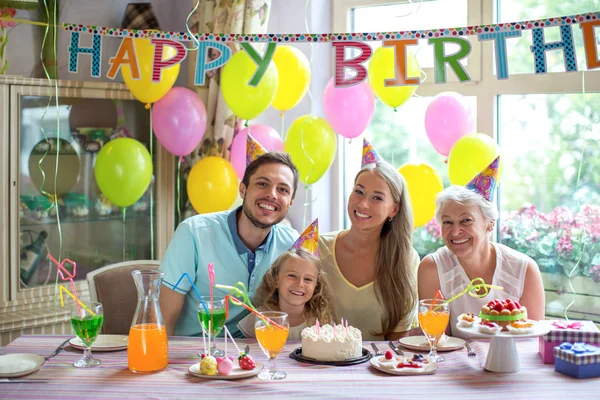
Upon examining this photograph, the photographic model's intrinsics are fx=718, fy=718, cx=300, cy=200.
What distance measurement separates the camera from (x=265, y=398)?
1.67 metres

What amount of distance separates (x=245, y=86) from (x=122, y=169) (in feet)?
2.26

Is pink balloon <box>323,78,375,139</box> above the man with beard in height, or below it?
above

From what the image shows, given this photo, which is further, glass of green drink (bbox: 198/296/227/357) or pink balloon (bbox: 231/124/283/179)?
pink balloon (bbox: 231/124/283/179)

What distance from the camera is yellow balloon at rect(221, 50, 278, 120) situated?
3.08 m

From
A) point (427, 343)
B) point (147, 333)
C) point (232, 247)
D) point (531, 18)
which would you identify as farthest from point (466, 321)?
point (531, 18)

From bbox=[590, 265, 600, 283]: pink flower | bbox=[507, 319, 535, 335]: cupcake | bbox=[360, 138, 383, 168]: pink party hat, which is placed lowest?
bbox=[507, 319, 535, 335]: cupcake

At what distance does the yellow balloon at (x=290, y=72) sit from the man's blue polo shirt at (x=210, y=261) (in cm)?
86

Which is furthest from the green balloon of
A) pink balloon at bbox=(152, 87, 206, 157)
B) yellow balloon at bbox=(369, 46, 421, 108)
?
yellow balloon at bbox=(369, 46, 421, 108)

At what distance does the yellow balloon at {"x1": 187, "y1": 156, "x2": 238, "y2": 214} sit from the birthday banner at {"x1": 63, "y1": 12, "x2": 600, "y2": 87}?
645 millimetres

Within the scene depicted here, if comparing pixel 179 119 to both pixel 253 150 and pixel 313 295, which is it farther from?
pixel 313 295

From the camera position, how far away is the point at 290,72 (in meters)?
3.21

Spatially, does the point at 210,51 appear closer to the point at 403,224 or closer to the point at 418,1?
the point at 418,1

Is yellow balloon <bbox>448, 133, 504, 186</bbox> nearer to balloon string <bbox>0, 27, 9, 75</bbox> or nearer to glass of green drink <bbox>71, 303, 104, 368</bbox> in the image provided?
glass of green drink <bbox>71, 303, 104, 368</bbox>

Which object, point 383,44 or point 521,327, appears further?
point 383,44
